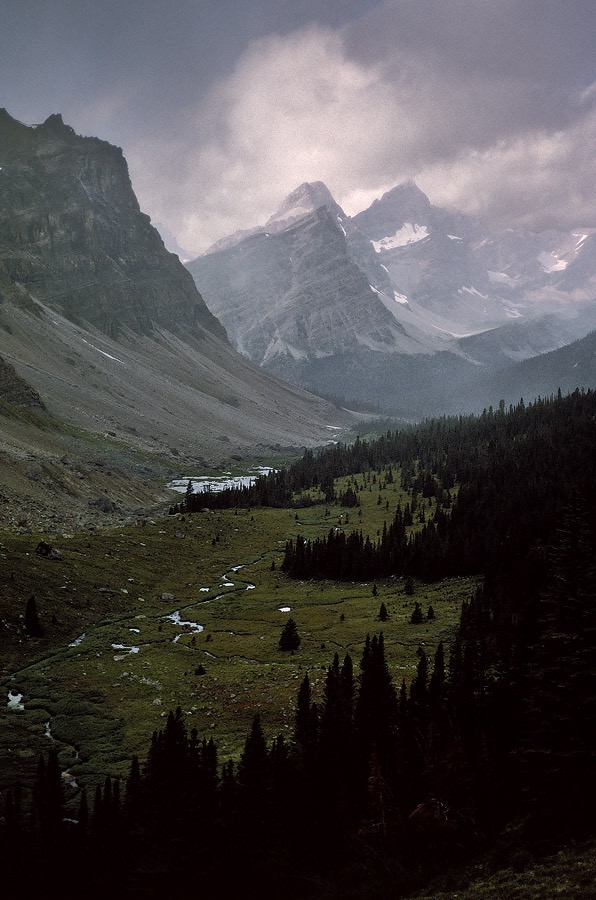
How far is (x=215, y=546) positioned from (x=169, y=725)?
91086mm

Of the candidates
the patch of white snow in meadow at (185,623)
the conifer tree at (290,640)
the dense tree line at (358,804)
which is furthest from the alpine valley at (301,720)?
the patch of white snow in meadow at (185,623)

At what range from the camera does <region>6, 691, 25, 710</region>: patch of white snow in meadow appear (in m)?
48.4

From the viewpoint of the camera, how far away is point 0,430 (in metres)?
150

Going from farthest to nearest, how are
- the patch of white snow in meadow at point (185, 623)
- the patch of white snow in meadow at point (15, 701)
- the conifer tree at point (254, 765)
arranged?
the patch of white snow in meadow at point (185, 623), the patch of white snow in meadow at point (15, 701), the conifer tree at point (254, 765)

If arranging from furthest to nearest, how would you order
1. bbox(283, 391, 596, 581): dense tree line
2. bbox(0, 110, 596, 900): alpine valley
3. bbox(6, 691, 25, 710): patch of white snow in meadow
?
bbox(283, 391, 596, 581): dense tree line
bbox(6, 691, 25, 710): patch of white snow in meadow
bbox(0, 110, 596, 900): alpine valley

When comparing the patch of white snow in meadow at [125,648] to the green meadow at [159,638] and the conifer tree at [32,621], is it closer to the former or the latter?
the green meadow at [159,638]

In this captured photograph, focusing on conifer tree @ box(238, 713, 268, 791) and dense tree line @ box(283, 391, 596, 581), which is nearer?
conifer tree @ box(238, 713, 268, 791)

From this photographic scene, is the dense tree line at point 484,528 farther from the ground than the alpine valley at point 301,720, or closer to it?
farther from the ground

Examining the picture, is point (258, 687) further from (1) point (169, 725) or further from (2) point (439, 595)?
(2) point (439, 595)

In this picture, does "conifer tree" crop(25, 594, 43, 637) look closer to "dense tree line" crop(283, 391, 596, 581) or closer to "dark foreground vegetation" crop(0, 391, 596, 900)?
"dark foreground vegetation" crop(0, 391, 596, 900)

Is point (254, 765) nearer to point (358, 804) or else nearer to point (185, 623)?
point (358, 804)

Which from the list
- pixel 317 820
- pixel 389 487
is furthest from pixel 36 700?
pixel 389 487

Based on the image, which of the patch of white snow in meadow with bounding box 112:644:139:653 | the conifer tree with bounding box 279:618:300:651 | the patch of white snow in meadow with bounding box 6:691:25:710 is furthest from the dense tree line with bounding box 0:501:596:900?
the conifer tree with bounding box 279:618:300:651

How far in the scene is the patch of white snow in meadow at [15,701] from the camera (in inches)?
1906
